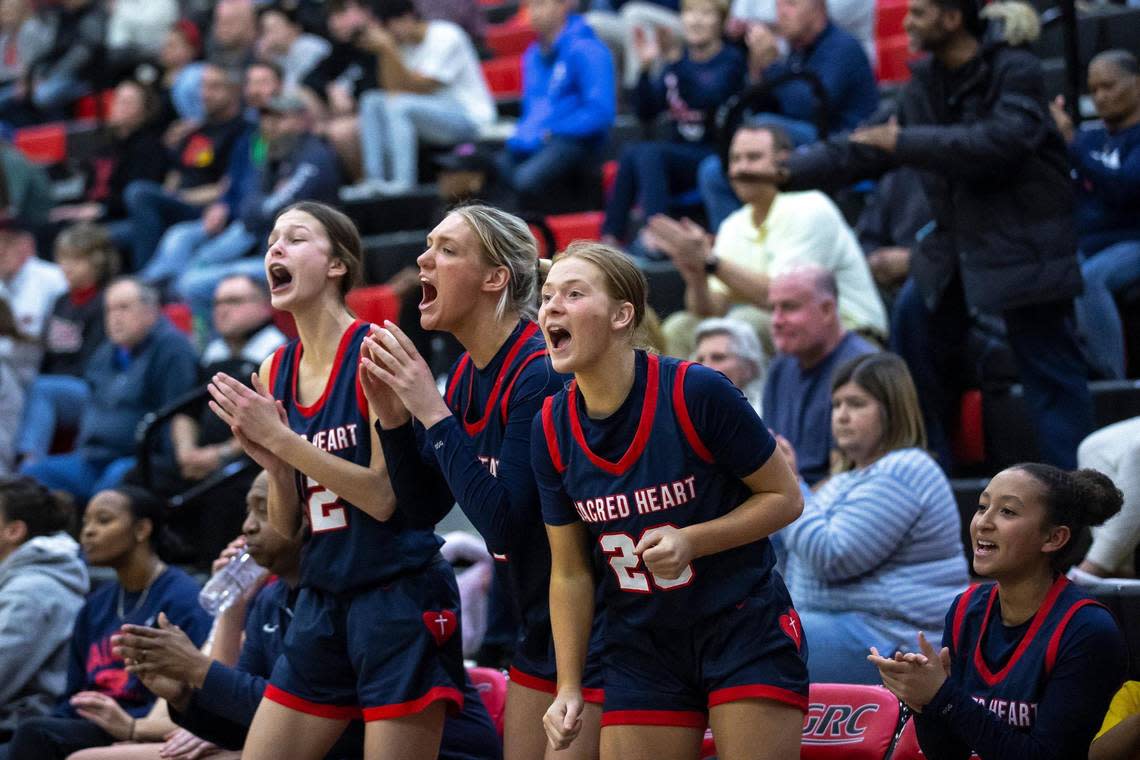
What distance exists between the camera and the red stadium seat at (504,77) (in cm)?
1149

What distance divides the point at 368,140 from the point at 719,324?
4550 millimetres

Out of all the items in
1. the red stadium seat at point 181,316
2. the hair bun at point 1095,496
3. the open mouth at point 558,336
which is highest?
the open mouth at point 558,336

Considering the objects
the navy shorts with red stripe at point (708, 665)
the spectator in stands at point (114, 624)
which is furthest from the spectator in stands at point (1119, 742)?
the spectator in stands at point (114, 624)

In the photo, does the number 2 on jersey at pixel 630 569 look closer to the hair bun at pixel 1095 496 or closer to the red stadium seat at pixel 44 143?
the hair bun at pixel 1095 496

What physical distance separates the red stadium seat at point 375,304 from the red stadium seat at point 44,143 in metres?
5.42

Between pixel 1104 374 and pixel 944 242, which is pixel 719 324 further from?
pixel 1104 374

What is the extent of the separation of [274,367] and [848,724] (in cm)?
165

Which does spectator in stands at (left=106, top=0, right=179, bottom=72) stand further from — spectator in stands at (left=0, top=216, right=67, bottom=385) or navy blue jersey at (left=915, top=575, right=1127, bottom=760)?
navy blue jersey at (left=915, top=575, right=1127, bottom=760)

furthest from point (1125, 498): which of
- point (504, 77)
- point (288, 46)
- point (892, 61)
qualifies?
point (288, 46)

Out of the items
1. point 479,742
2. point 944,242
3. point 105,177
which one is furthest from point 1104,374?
point 105,177

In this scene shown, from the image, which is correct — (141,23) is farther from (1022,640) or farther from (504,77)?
(1022,640)

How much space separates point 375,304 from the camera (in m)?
8.14

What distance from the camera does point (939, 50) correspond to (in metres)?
5.43

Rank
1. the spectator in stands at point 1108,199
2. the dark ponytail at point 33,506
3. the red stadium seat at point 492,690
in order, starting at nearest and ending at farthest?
the red stadium seat at point 492,690 → the dark ponytail at point 33,506 → the spectator in stands at point 1108,199
